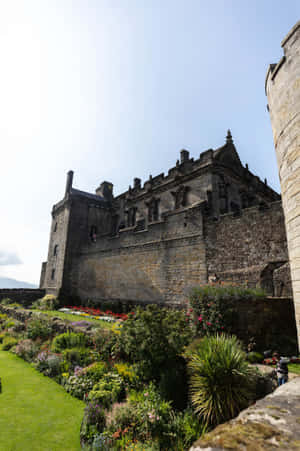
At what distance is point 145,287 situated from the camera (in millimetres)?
16031

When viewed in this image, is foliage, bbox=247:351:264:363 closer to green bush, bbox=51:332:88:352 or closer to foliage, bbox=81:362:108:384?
foliage, bbox=81:362:108:384

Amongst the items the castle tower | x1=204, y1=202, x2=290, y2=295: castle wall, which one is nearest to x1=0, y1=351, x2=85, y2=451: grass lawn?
the castle tower

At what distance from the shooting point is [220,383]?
528cm

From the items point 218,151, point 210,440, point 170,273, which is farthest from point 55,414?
point 218,151

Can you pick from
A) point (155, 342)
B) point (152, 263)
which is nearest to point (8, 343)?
point (152, 263)

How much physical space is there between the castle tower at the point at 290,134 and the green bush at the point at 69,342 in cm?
868

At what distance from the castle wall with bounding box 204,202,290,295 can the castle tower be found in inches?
287

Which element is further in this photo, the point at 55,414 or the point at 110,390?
the point at 110,390

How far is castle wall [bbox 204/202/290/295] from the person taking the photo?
10.4 meters

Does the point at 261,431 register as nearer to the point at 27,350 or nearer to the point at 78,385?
the point at 78,385

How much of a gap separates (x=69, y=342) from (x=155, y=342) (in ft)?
15.8

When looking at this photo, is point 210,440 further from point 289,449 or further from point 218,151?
point 218,151

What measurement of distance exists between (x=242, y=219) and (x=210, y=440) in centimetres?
1117

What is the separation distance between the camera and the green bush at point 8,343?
11852 mm
